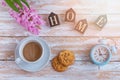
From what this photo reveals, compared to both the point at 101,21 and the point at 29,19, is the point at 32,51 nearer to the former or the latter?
the point at 29,19

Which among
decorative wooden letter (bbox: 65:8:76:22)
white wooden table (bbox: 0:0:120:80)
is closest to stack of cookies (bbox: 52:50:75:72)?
white wooden table (bbox: 0:0:120:80)

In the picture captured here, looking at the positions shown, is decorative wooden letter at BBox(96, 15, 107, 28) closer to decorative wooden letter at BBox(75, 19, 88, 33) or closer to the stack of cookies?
decorative wooden letter at BBox(75, 19, 88, 33)

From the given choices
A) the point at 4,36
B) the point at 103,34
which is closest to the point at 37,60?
the point at 4,36

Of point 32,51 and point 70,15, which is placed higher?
point 70,15

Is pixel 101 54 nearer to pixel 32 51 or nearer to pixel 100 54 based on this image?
pixel 100 54

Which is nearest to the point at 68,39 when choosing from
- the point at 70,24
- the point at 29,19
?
the point at 70,24

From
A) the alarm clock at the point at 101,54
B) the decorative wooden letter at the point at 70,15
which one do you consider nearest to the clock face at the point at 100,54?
the alarm clock at the point at 101,54
